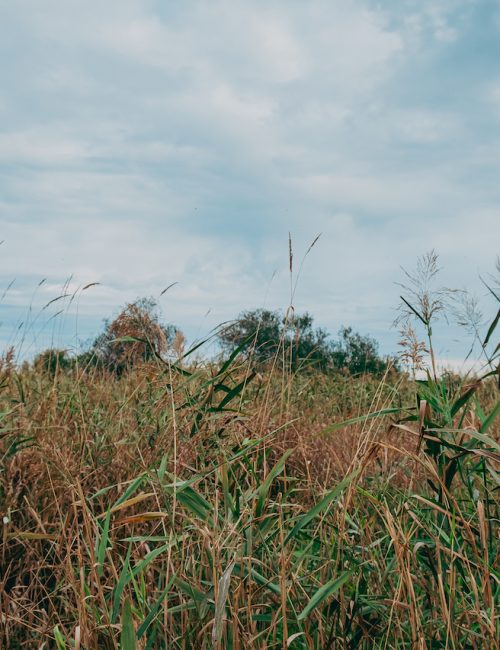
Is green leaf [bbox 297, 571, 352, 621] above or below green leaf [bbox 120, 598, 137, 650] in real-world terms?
above

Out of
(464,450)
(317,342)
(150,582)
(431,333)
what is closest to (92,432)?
(150,582)

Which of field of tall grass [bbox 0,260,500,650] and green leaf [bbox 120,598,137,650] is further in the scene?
field of tall grass [bbox 0,260,500,650]

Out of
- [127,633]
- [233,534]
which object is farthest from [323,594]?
[127,633]

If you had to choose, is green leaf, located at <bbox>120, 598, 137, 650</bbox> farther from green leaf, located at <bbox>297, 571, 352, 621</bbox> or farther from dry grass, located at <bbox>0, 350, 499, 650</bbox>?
green leaf, located at <bbox>297, 571, 352, 621</bbox>

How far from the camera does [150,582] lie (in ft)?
7.50

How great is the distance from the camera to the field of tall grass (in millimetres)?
1763

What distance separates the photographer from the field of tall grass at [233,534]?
176cm

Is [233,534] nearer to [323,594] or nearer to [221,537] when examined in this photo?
[221,537]

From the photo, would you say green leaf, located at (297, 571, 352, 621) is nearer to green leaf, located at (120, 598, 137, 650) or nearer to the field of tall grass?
the field of tall grass

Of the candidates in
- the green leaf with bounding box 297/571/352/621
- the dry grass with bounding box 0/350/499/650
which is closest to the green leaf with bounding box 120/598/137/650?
the dry grass with bounding box 0/350/499/650

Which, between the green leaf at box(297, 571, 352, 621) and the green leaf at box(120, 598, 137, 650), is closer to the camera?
the green leaf at box(120, 598, 137, 650)

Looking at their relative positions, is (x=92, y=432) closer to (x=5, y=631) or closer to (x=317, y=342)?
(x=5, y=631)

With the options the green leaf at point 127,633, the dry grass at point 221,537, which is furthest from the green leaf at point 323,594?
the green leaf at point 127,633

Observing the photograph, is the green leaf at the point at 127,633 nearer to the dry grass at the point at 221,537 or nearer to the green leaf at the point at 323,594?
the dry grass at the point at 221,537
